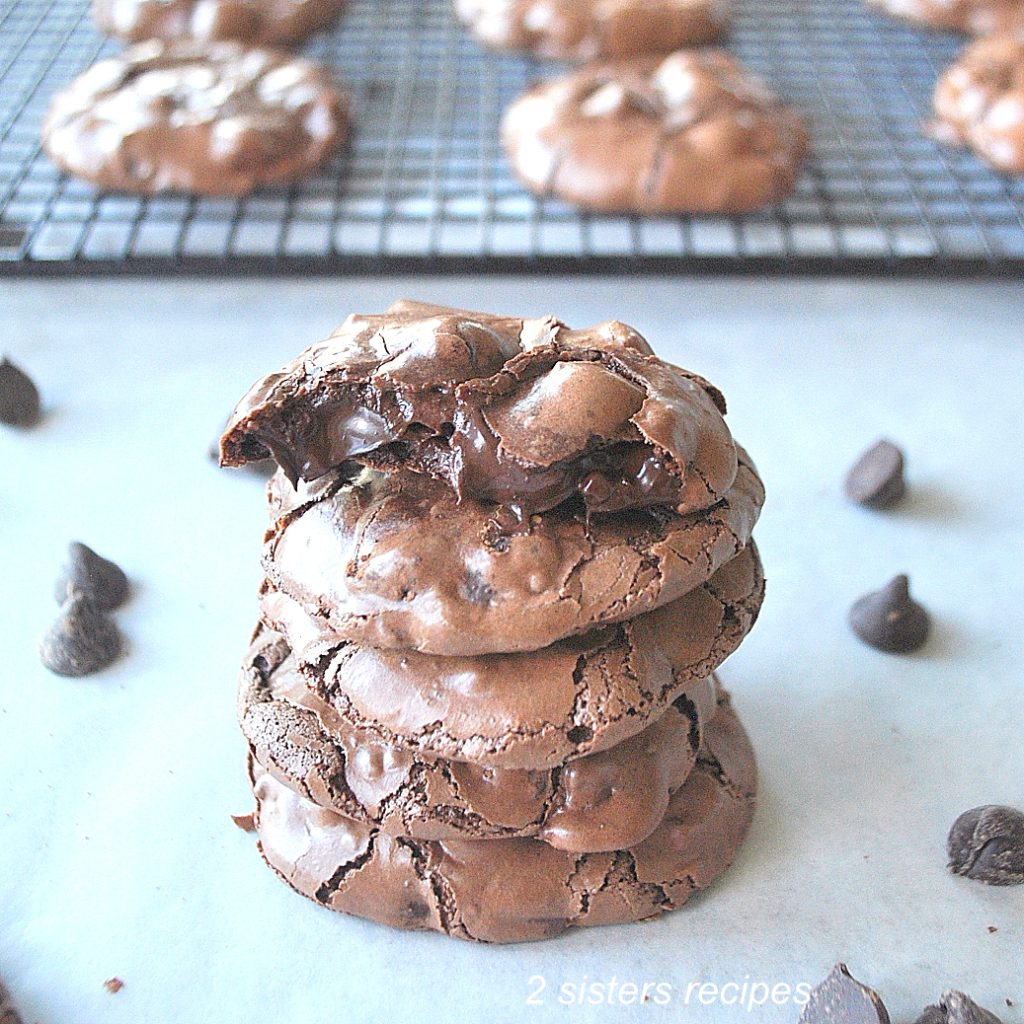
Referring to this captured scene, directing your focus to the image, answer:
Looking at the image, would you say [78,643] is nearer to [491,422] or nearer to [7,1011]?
[7,1011]

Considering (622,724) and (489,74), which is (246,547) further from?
(489,74)

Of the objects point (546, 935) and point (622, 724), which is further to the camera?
point (546, 935)

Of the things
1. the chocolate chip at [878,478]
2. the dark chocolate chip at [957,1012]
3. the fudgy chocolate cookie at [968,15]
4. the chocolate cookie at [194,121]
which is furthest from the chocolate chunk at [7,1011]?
the fudgy chocolate cookie at [968,15]

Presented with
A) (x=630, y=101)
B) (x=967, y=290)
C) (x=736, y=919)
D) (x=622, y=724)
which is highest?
(x=622, y=724)

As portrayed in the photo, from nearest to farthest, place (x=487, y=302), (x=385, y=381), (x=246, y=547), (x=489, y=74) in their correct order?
(x=385, y=381)
(x=246, y=547)
(x=487, y=302)
(x=489, y=74)

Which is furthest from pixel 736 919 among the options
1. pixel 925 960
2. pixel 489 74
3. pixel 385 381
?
pixel 489 74

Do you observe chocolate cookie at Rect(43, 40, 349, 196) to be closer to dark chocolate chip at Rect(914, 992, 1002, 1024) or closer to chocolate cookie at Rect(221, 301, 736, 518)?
chocolate cookie at Rect(221, 301, 736, 518)

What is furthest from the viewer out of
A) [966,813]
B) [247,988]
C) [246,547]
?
[246,547]
